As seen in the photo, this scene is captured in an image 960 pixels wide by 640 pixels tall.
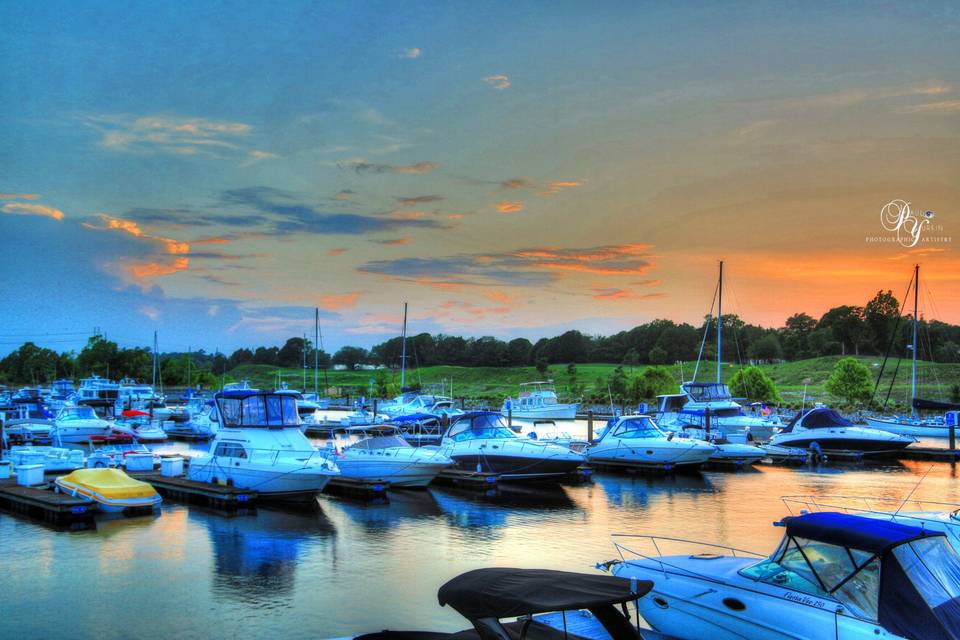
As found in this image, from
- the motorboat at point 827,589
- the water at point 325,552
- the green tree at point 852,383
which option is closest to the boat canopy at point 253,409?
the water at point 325,552

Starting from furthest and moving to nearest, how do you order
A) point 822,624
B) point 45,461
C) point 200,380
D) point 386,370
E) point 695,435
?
point 386,370 → point 200,380 → point 695,435 → point 45,461 → point 822,624

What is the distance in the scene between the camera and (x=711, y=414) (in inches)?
2184

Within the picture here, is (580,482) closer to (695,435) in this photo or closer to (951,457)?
(695,435)

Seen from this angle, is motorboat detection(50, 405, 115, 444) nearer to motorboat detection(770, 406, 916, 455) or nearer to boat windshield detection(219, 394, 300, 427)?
boat windshield detection(219, 394, 300, 427)

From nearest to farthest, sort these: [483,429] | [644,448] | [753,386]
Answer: [483,429]
[644,448]
[753,386]

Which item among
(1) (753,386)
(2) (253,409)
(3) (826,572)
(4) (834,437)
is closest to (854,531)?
(3) (826,572)

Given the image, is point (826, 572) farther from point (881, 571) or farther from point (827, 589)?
point (881, 571)

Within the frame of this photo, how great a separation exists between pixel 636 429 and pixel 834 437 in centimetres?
1405

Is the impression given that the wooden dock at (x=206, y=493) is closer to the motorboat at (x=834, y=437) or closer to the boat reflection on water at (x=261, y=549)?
the boat reflection on water at (x=261, y=549)

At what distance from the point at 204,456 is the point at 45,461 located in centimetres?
1078

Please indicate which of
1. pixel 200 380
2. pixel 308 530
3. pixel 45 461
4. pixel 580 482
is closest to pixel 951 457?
pixel 580 482

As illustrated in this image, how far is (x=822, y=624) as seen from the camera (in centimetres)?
1037

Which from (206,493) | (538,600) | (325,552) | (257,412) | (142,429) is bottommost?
(142,429)

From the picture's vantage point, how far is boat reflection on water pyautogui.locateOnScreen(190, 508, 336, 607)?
17484 mm
